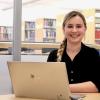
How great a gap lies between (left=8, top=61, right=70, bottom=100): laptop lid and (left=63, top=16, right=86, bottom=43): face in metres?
0.73

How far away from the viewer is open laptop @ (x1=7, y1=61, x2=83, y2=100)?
5.02 ft

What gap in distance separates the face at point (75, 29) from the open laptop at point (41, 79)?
66cm

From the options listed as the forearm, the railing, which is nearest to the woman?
the forearm

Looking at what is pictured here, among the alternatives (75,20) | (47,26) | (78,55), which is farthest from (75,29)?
(47,26)

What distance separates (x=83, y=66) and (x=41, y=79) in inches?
30.0

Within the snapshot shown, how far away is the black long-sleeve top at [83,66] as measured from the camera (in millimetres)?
2225

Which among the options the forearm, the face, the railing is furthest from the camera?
the railing

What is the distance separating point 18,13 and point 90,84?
4.31ft

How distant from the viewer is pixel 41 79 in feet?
5.17

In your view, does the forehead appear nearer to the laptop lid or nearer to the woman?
the woman

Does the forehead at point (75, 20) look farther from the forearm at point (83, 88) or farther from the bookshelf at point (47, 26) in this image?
the bookshelf at point (47, 26)

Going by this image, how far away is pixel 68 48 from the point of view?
2334 mm

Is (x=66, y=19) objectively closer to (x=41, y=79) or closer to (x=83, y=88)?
(x=83, y=88)

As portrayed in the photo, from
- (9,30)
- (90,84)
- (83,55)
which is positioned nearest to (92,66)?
(83,55)
